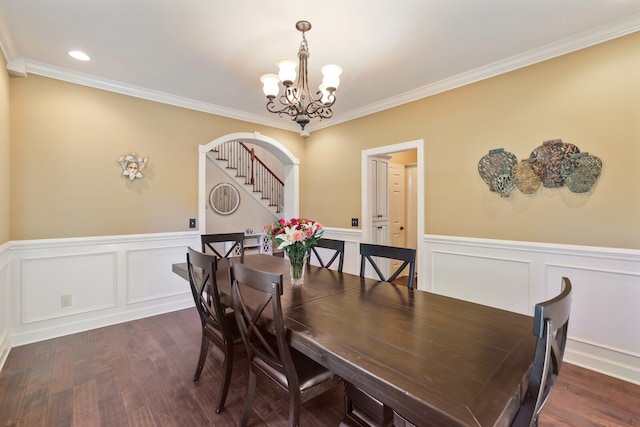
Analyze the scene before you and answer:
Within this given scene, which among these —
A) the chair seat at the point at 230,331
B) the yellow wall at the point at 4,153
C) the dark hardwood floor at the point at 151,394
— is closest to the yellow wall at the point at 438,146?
the yellow wall at the point at 4,153

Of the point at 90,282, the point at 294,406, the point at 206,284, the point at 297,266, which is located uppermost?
the point at 297,266

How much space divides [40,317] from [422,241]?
4.21 meters

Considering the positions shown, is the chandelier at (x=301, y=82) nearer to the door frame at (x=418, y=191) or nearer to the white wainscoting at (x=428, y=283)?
the door frame at (x=418, y=191)

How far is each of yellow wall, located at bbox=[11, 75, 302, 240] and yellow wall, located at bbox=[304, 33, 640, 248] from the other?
2.74m

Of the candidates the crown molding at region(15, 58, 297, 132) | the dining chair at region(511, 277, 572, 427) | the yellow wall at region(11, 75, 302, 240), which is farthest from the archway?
the dining chair at region(511, 277, 572, 427)

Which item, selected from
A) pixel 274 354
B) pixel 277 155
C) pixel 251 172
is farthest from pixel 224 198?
pixel 274 354

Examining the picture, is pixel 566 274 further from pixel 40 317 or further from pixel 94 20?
pixel 40 317

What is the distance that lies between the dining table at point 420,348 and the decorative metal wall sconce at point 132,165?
7.52ft

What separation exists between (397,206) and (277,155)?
2.37m

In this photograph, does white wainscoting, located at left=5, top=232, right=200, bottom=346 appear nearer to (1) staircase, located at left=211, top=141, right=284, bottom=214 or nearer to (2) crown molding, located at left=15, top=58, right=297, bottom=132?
(2) crown molding, located at left=15, top=58, right=297, bottom=132

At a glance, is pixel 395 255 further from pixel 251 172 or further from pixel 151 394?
pixel 251 172

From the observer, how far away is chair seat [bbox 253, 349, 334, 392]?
1.52 meters

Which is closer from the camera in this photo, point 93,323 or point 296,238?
point 296,238

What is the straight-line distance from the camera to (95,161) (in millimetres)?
3199
